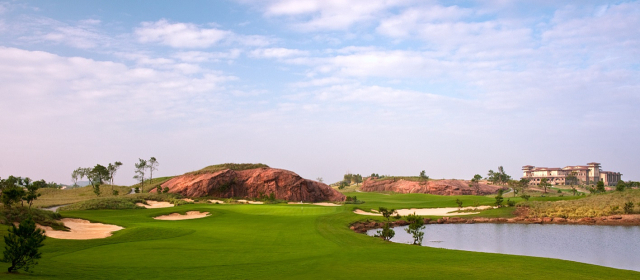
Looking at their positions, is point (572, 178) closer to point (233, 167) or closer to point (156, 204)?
point (233, 167)

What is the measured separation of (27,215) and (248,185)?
3814 centimetres

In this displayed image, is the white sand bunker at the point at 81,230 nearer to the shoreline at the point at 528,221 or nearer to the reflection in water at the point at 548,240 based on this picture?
→ the shoreline at the point at 528,221

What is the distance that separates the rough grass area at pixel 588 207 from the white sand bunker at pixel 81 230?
129 ft

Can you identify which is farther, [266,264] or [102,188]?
[102,188]

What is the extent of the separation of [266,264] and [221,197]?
4318 cm

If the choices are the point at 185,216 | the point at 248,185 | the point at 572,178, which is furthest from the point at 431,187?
the point at 185,216

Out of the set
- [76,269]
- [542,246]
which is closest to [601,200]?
[542,246]

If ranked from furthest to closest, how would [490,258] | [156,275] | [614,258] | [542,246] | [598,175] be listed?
[598,175] < [542,246] < [614,258] < [490,258] < [156,275]

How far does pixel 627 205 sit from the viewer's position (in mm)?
37781

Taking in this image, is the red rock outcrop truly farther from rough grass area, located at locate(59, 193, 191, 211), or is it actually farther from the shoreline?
rough grass area, located at locate(59, 193, 191, 211)

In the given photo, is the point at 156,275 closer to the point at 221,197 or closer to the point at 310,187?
the point at 221,197

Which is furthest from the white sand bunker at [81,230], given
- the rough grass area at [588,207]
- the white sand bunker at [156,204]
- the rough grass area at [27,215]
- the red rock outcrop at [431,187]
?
the red rock outcrop at [431,187]

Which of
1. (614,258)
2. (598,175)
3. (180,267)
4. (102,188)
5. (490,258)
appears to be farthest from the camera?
(598,175)

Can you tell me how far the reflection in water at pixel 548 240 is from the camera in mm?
21859
